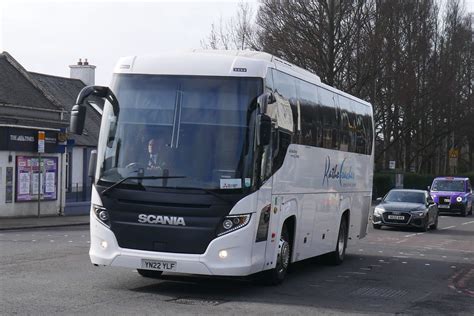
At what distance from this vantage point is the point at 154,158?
1062 cm

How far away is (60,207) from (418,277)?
18.8 m

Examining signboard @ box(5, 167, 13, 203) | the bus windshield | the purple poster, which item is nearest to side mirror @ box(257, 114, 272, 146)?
the bus windshield

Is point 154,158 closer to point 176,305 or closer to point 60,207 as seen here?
point 176,305

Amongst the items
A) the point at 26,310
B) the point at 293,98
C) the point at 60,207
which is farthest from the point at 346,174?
the point at 60,207

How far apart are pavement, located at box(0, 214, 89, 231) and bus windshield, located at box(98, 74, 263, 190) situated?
43.6 ft

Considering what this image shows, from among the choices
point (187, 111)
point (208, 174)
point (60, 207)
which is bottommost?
point (60, 207)

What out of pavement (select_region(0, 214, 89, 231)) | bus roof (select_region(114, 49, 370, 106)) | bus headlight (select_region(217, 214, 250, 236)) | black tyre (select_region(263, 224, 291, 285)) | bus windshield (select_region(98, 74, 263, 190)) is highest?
bus roof (select_region(114, 49, 370, 106))

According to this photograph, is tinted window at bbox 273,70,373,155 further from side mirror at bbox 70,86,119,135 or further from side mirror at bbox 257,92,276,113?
side mirror at bbox 70,86,119,135

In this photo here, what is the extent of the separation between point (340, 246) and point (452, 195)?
26.6 meters

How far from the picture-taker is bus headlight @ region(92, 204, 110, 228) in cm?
1072

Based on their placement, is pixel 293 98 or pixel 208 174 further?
pixel 293 98

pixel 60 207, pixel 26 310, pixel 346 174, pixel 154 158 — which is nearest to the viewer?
pixel 26 310

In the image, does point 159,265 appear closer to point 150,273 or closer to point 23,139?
point 150,273

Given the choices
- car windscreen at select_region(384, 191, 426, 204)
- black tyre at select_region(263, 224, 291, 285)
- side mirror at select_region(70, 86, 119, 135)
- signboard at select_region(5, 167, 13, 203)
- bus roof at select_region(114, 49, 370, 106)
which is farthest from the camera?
car windscreen at select_region(384, 191, 426, 204)
